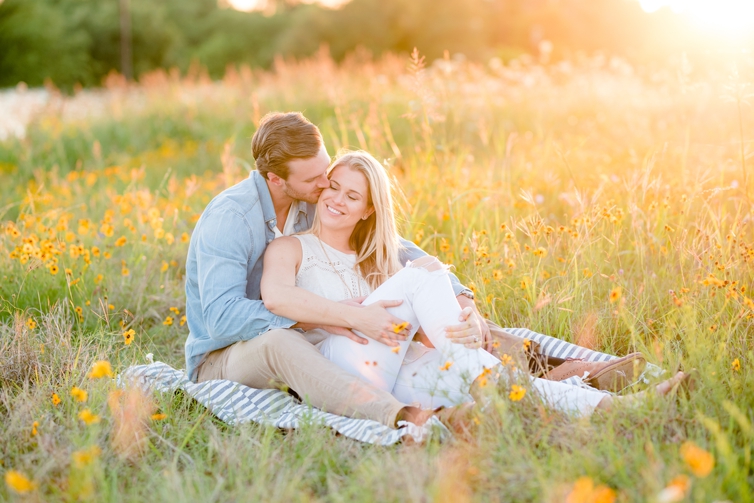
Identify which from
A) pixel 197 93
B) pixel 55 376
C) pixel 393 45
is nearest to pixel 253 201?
pixel 55 376

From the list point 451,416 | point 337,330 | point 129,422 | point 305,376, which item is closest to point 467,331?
point 451,416

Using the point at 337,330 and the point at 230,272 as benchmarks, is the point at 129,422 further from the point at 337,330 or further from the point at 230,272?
the point at 337,330

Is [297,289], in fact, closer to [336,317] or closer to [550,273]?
[336,317]

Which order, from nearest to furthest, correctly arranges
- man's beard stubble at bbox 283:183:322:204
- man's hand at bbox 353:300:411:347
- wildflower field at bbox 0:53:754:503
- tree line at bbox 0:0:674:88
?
wildflower field at bbox 0:53:754:503 < man's hand at bbox 353:300:411:347 < man's beard stubble at bbox 283:183:322:204 < tree line at bbox 0:0:674:88

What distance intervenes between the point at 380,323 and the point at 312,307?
309mm

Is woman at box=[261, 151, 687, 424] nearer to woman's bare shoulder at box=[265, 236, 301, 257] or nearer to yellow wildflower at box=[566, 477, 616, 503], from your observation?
woman's bare shoulder at box=[265, 236, 301, 257]

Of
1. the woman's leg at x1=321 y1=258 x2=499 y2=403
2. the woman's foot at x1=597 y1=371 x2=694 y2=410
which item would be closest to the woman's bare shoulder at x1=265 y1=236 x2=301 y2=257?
the woman's leg at x1=321 y1=258 x2=499 y2=403

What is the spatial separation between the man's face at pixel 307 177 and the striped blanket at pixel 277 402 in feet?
3.09

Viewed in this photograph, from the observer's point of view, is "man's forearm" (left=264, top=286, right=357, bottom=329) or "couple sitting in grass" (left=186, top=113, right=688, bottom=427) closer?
"couple sitting in grass" (left=186, top=113, right=688, bottom=427)

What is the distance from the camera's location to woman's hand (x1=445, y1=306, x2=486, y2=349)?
2559 millimetres

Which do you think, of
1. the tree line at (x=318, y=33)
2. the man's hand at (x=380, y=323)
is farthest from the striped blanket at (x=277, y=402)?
the tree line at (x=318, y=33)

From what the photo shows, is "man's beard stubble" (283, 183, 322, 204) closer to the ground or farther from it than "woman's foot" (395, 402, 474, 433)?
farther from it

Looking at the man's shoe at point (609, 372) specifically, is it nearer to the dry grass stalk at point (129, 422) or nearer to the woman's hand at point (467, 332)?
the woman's hand at point (467, 332)

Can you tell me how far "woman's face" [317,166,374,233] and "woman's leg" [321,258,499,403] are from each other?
0.46 meters
